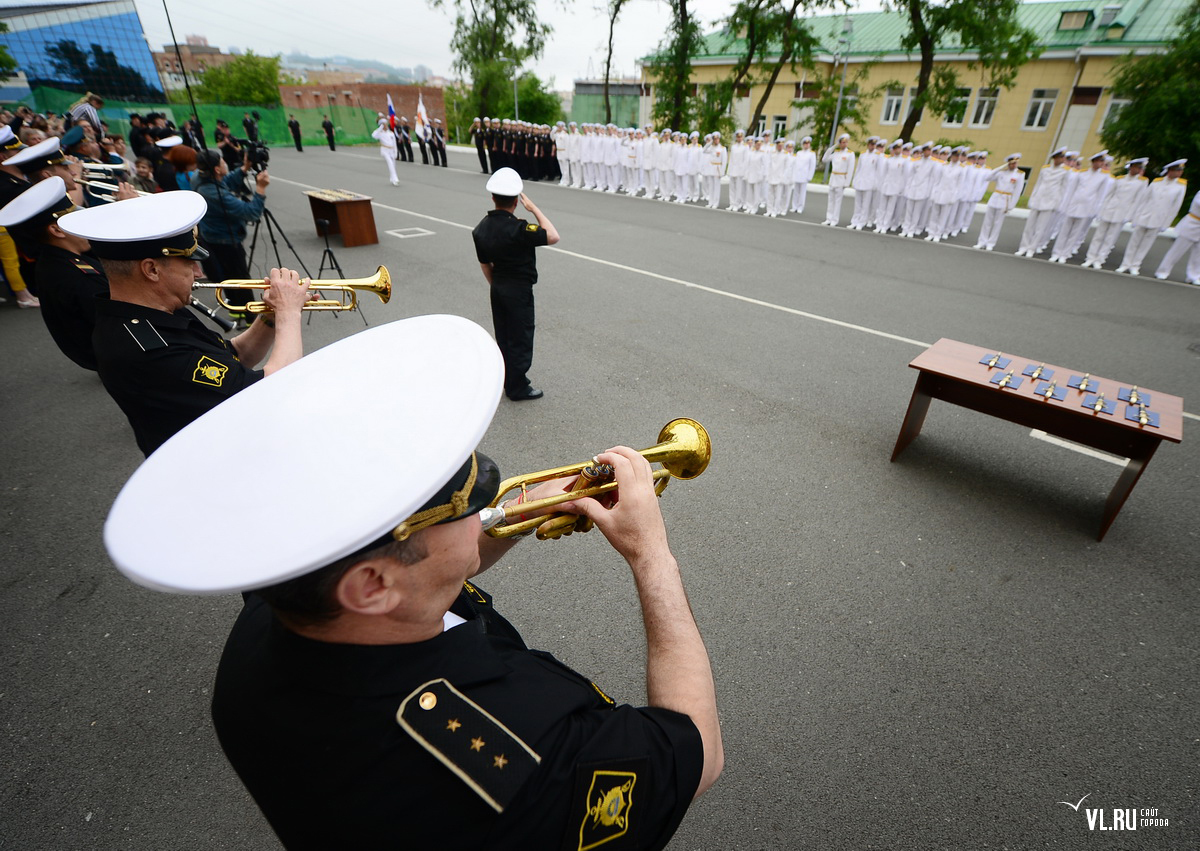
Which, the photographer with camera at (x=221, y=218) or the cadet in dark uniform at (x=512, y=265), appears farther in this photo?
the photographer with camera at (x=221, y=218)

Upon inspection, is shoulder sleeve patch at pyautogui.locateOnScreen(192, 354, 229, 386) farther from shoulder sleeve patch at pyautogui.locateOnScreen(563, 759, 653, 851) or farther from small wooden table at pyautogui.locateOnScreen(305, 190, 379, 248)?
small wooden table at pyautogui.locateOnScreen(305, 190, 379, 248)

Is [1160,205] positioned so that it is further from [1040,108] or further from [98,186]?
[1040,108]

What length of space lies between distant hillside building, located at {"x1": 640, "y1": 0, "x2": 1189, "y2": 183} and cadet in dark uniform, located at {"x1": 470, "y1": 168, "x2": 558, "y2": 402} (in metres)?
20.3

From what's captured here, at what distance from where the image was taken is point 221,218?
21.4 ft

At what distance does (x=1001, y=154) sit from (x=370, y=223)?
34.4 meters

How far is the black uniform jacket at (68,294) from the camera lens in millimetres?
3219

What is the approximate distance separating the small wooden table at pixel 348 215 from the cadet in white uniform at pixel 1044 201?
13277 millimetres

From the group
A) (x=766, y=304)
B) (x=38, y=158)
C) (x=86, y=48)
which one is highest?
(x=86, y=48)

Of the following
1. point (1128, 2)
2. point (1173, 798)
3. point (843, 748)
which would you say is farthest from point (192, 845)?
point (1128, 2)

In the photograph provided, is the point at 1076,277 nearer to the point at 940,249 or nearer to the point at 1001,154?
the point at 940,249

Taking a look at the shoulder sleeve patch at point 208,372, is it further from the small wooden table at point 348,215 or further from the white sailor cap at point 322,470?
the small wooden table at point 348,215

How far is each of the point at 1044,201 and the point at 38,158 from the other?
1594 centimetres

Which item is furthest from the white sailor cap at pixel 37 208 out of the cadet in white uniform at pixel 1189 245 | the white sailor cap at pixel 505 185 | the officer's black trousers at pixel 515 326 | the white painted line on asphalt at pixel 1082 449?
the cadet in white uniform at pixel 1189 245

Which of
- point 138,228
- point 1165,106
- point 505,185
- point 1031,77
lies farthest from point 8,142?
point 1031,77
